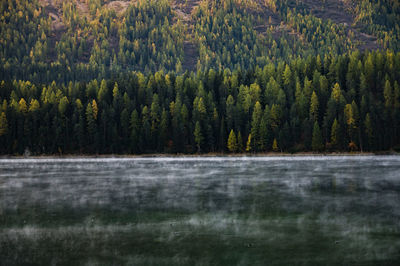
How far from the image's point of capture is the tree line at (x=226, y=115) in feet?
434

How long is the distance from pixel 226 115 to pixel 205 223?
10726 centimetres

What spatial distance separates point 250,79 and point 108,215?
130881 mm

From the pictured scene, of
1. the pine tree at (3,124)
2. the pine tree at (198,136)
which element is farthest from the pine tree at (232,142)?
the pine tree at (3,124)

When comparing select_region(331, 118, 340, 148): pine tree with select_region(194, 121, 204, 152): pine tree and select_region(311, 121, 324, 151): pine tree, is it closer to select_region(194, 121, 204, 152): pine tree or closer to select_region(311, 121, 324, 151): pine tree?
select_region(311, 121, 324, 151): pine tree

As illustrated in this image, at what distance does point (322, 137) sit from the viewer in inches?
5192

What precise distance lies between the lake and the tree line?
6896cm

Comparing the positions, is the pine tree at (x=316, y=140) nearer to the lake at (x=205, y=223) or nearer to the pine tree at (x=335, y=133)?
the pine tree at (x=335, y=133)

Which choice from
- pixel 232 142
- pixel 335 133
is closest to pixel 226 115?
pixel 232 142

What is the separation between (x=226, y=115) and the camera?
144500mm

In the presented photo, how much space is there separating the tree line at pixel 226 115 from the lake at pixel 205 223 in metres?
69.0

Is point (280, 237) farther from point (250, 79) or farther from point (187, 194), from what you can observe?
point (250, 79)

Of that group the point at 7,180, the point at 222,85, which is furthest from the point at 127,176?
the point at 222,85

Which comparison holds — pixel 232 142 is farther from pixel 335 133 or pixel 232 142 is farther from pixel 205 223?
pixel 205 223

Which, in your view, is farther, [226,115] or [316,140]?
[226,115]
